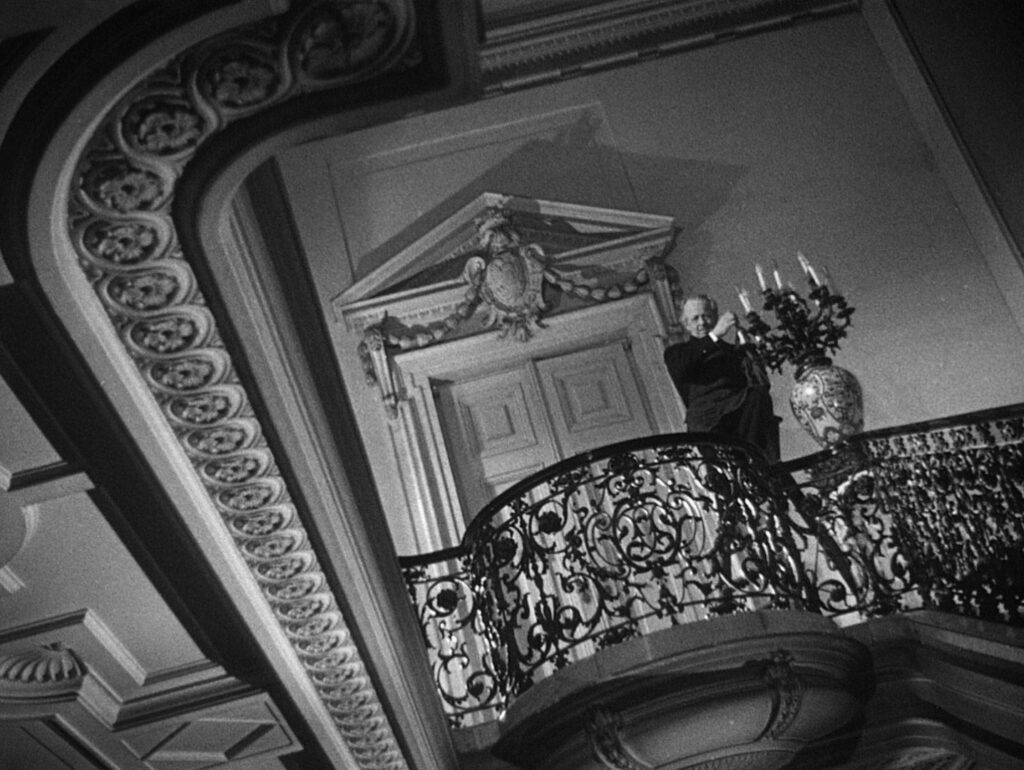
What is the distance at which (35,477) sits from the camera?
3852mm

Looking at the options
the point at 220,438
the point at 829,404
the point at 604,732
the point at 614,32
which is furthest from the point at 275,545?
the point at 614,32

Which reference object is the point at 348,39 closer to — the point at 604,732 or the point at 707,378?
the point at 604,732

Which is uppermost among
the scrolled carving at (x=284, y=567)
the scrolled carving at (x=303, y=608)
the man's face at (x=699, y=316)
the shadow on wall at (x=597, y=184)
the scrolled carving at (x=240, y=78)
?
the shadow on wall at (x=597, y=184)

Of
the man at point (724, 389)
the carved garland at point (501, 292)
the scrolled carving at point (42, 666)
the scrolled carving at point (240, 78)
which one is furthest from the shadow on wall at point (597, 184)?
the scrolled carving at point (240, 78)

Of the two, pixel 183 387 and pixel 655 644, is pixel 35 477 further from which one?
pixel 655 644

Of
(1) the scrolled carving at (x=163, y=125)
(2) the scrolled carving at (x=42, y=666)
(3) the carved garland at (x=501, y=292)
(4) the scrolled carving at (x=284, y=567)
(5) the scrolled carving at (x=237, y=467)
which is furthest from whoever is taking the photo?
(3) the carved garland at (x=501, y=292)

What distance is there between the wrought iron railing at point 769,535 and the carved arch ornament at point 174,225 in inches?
62.2

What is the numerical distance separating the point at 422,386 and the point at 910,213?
4842 mm

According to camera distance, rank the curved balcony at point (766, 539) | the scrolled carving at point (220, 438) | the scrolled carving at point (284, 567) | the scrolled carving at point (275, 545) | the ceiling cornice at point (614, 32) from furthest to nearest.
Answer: the ceiling cornice at point (614, 32) → the curved balcony at point (766, 539) → the scrolled carving at point (284, 567) → the scrolled carving at point (275, 545) → the scrolled carving at point (220, 438)

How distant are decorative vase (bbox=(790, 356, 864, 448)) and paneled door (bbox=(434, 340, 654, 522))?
119 inches

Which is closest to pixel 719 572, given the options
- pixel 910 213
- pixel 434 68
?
pixel 434 68

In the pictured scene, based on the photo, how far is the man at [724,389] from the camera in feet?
21.6

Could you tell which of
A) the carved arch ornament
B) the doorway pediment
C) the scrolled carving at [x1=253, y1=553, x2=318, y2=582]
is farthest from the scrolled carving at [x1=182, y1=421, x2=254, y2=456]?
the doorway pediment

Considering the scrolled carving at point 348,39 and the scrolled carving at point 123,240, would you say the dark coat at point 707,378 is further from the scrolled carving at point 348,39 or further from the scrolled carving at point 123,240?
the scrolled carving at point 348,39
